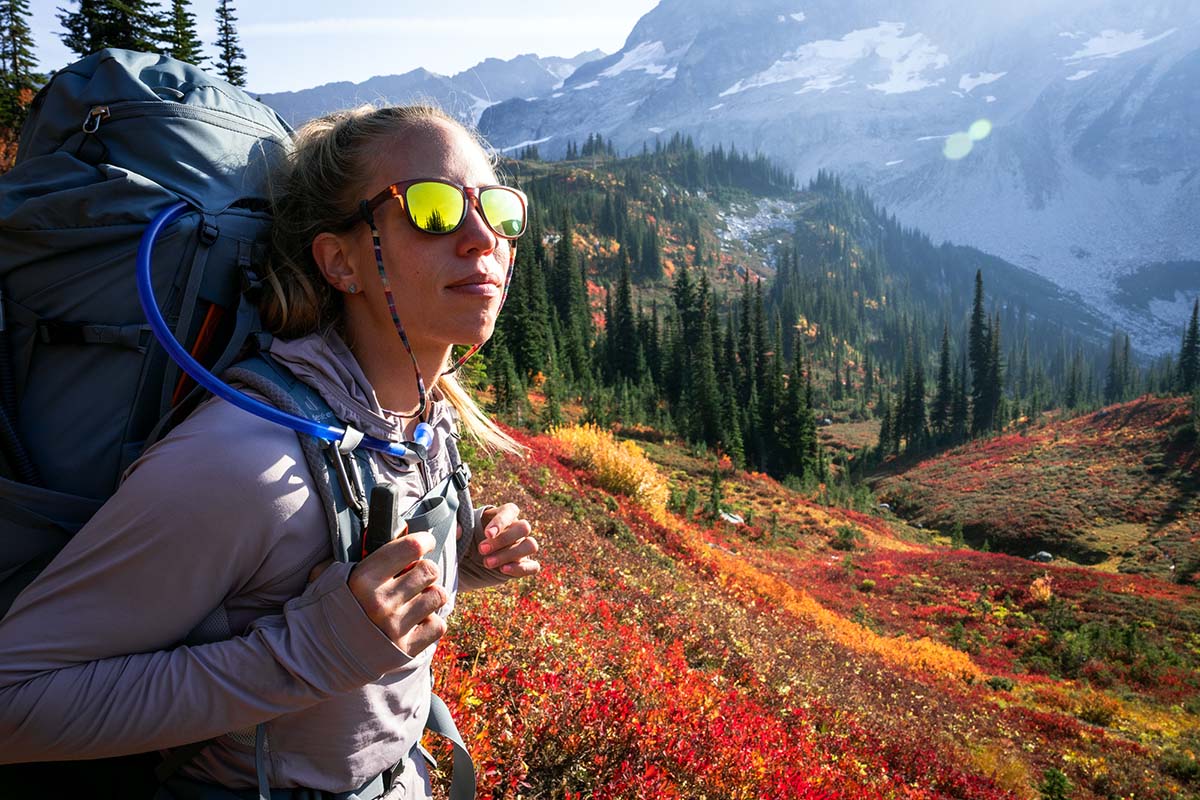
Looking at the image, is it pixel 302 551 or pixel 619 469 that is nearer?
pixel 302 551

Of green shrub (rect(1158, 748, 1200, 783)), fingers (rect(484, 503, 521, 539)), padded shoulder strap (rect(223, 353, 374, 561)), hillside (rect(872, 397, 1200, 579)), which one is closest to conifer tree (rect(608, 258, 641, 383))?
hillside (rect(872, 397, 1200, 579))

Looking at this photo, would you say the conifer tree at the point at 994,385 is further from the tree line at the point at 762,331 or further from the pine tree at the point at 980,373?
the tree line at the point at 762,331

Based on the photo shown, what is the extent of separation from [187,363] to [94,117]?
2.07 feet

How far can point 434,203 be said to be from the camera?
1.47 meters

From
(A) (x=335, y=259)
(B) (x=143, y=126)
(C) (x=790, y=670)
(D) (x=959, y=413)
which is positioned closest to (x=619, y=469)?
(C) (x=790, y=670)

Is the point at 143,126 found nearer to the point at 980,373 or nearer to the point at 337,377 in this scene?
the point at 337,377

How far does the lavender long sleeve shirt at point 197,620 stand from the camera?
993mm

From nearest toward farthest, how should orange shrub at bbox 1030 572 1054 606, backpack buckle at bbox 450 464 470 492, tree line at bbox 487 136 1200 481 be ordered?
backpack buckle at bbox 450 464 470 492, orange shrub at bbox 1030 572 1054 606, tree line at bbox 487 136 1200 481

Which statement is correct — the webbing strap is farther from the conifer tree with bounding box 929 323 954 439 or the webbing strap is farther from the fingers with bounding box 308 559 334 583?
the conifer tree with bounding box 929 323 954 439

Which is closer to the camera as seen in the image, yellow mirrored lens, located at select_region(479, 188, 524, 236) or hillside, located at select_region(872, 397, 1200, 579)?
yellow mirrored lens, located at select_region(479, 188, 524, 236)

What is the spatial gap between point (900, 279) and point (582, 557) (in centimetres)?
18033

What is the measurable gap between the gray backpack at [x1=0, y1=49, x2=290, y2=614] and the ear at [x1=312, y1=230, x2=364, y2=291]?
12 cm

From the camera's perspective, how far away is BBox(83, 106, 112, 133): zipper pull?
1.36 m

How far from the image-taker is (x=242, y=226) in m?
1.42
